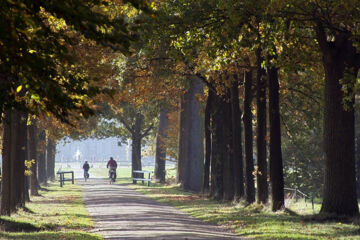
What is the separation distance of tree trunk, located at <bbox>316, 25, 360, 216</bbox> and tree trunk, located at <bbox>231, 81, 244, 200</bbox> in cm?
827

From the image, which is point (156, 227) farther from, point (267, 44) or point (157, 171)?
point (157, 171)

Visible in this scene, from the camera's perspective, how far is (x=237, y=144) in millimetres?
26234

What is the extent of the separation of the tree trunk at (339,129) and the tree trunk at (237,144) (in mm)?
8270

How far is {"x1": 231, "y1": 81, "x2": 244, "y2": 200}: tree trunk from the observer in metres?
26.0

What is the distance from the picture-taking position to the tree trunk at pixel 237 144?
2603 cm

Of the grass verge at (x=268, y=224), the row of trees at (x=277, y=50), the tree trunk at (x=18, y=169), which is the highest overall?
the row of trees at (x=277, y=50)

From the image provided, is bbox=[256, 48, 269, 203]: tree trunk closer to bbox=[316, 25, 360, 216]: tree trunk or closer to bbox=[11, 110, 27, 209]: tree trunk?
bbox=[316, 25, 360, 216]: tree trunk

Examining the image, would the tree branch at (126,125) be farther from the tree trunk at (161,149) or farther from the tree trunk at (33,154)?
the tree trunk at (33,154)

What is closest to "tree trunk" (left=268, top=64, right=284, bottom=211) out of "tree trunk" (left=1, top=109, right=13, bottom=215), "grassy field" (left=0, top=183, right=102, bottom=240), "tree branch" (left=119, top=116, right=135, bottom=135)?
"grassy field" (left=0, top=183, right=102, bottom=240)

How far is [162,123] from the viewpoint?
53.6 meters

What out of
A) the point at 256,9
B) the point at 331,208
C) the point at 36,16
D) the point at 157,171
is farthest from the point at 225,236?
the point at 157,171

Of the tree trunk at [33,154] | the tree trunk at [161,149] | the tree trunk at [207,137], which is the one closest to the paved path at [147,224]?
the tree trunk at [207,137]

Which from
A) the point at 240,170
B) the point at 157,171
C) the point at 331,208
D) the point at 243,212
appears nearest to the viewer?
the point at 331,208

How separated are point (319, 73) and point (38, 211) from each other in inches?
404
